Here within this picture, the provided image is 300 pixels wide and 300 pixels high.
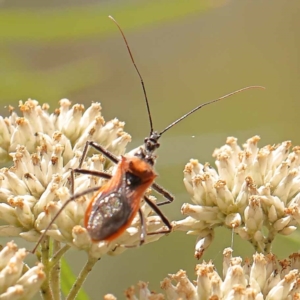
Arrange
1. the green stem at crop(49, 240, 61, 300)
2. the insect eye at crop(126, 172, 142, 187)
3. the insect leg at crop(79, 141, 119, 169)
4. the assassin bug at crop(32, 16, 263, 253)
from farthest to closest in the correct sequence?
1. the insect leg at crop(79, 141, 119, 169)
2. the green stem at crop(49, 240, 61, 300)
3. the insect eye at crop(126, 172, 142, 187)
4. the assassin bug at crop(32, 16, 263, 253)

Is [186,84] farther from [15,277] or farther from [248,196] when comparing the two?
[15,277]

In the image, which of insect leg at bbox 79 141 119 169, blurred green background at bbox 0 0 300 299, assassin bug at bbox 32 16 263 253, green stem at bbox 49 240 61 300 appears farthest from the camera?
blurred green background at bbox 0 0 300 299

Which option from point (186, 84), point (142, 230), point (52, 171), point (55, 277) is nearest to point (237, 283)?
point (142, 230)

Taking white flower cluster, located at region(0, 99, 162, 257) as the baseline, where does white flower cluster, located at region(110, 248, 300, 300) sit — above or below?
below

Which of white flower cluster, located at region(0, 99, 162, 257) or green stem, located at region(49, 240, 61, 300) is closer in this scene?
white flower cluster, located at region(0, 99, 162, 257)

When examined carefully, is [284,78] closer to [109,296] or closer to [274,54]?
[274,54]

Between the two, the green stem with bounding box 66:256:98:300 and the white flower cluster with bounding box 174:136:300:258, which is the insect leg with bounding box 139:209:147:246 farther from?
the white flower cluster with bounding box 174:136:300:258

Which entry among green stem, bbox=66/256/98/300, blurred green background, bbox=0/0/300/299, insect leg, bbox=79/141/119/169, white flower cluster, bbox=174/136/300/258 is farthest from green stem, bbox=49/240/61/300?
blurred green background, bbox=0/0/300/299
